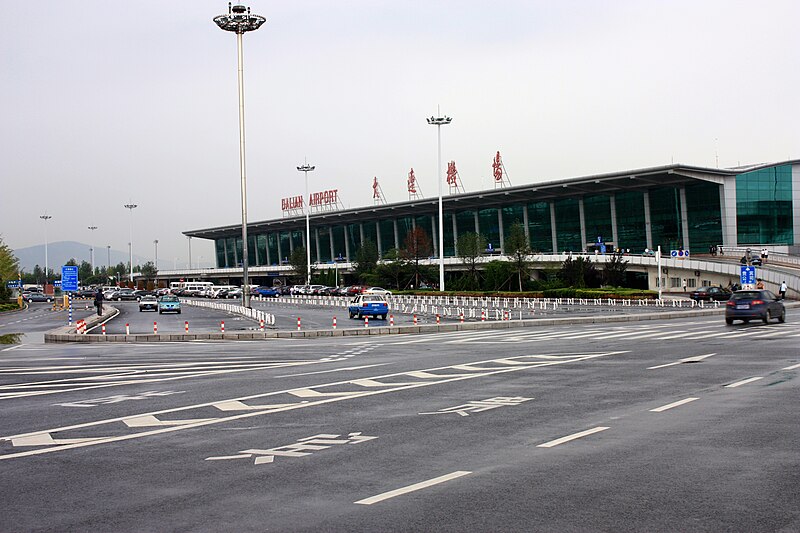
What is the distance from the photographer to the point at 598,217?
100500mm

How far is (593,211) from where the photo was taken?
101 meters

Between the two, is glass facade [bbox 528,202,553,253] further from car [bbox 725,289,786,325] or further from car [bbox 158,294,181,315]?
car [bbox 725,289,786,325]

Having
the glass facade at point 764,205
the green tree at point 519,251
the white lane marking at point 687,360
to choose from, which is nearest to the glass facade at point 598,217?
the glass facade at point 764,205

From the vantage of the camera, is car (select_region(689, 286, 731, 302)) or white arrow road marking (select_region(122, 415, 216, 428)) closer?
white arrow road marking (select_region(122, 415, 216, 428))

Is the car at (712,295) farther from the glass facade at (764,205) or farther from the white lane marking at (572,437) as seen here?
the white lane marking at (572,437)

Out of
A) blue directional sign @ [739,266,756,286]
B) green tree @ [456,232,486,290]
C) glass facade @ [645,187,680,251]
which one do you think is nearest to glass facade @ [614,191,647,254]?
glass facade @ [645,187,680,251]

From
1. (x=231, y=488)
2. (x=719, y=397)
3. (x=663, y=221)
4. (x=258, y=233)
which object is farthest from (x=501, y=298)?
(x=258, y=233)

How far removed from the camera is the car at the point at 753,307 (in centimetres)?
3388

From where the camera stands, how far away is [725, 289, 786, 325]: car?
3388 cm

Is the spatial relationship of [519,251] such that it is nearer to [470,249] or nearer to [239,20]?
[470,249]

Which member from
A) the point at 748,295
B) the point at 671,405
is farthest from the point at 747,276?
the point at 671,405

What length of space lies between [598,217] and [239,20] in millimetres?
65063

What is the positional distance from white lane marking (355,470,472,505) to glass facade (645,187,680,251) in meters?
89.3

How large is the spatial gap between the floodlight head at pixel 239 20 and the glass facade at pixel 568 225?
212 feet
